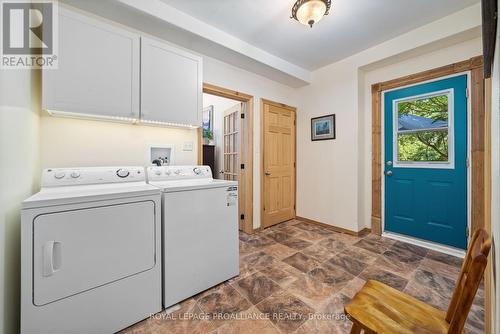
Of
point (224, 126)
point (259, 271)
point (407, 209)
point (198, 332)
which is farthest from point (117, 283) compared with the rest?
point (407, 209)

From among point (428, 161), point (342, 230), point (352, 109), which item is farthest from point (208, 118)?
point (428, 161)

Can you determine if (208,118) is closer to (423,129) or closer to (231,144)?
(231,144)

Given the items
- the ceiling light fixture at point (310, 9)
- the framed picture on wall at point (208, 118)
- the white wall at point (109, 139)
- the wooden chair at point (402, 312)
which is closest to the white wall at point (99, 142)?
the white wall at point (109, 139)

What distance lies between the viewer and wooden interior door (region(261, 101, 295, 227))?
3.25m

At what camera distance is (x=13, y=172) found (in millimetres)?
1177

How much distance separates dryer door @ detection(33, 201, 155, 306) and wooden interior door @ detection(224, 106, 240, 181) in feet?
6.51

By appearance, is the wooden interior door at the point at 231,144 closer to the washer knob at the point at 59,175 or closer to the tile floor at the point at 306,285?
the tile floor at the point at 306,285

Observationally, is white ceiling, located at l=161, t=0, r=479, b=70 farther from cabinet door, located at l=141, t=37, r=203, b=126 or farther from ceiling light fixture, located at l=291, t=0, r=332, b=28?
cabinet door, located at l=141, t=37, r=203, b=126

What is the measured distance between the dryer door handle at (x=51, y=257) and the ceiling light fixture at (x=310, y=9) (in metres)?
2.54

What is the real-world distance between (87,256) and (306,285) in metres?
1.70

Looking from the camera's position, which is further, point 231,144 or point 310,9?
point 231,144

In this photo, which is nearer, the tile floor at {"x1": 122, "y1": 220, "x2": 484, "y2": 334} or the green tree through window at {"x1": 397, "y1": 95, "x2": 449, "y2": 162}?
the tile floor at {"x1": 122, "y1": 220, "x2": 484, "y2": 334}

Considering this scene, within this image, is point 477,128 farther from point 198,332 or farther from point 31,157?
point 31,157

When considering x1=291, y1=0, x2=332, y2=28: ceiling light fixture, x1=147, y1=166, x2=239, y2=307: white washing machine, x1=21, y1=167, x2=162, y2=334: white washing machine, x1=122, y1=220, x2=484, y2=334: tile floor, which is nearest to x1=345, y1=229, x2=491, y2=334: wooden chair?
x1=122, y1=220, x2=484, y2=334: tile floor
